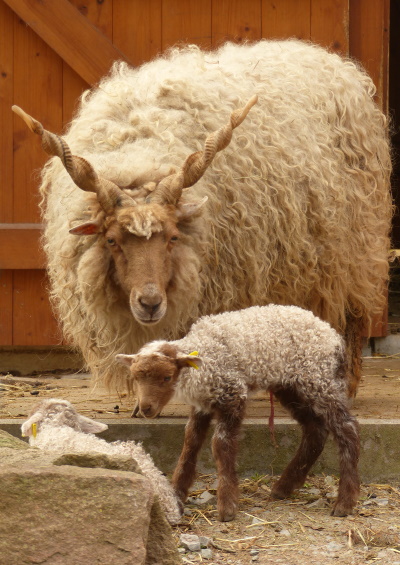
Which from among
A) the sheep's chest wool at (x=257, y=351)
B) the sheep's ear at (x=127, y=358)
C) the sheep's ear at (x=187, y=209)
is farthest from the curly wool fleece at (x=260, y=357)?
the sheep's ear at (x=187, y=209)

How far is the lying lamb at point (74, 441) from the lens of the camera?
13.0ft

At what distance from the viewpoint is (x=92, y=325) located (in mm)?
5125

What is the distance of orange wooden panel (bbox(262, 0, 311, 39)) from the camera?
7.02 m

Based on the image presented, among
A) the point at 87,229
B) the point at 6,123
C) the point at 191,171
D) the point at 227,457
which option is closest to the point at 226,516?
the point at 227,457

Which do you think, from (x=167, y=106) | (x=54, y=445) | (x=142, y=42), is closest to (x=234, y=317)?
(x=54, y=445)

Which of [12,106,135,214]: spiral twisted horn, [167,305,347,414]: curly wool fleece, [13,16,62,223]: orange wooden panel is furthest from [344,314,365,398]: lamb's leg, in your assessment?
[13,16,62,223]: orange wooden panel

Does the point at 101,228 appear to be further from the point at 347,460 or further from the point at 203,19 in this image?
the point at 203,19

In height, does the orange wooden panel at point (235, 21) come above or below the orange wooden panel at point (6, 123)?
above

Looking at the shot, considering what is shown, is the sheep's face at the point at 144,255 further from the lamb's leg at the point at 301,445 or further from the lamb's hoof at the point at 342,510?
the lamb's hoof at the point at 342,510

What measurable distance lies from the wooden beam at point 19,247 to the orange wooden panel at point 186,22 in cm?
167

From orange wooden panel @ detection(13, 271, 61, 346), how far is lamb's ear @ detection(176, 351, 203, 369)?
10.9ft

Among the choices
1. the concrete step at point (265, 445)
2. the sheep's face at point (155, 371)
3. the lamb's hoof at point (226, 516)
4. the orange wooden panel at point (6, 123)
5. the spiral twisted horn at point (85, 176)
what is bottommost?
the lamb's hoof at point (226, 516)

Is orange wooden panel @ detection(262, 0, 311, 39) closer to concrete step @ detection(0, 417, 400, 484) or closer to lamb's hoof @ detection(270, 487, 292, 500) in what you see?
concrete step @ detection(0, 417, 400, 484)

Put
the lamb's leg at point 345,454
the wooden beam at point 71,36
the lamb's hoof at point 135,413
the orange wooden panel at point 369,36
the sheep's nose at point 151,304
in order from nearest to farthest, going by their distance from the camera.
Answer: the lamb's leg at point 345,454 → the sheep's nose at point 151,304 → the lamb's hoof at point 135,413 → the wooden beam at point 71,36 → the orange wooden panel at point 369,36
